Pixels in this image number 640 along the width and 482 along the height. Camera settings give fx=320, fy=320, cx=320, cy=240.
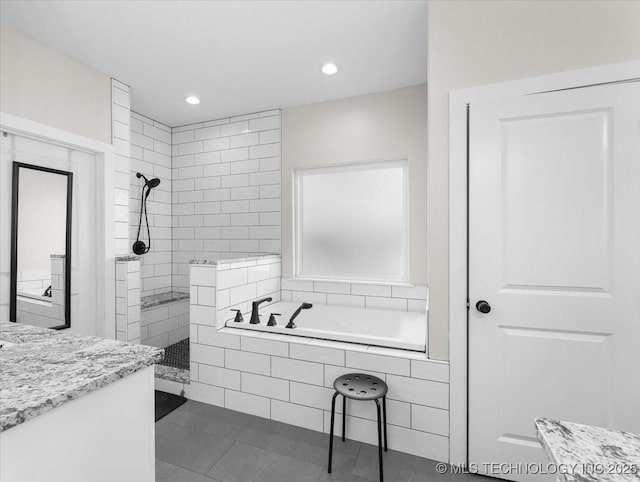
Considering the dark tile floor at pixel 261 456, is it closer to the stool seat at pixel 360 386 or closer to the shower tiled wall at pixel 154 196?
the stool seat at pixel 360 386

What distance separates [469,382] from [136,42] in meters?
2.97

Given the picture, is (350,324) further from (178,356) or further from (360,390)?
(178,356)

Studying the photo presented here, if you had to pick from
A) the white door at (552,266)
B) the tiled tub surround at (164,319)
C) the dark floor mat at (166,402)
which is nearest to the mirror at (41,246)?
the tiled tub surround at (164,319)

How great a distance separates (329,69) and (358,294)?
6.25 ft

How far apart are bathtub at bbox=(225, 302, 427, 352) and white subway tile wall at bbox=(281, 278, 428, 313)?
0.25 feet

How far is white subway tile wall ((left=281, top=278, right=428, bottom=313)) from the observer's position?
2773 millimetres

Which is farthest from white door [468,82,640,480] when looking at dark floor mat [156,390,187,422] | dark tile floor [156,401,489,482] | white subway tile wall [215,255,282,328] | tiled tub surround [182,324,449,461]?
dark floor mat [156,390,187,422]

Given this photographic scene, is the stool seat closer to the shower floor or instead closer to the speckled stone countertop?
the speckled stone countertop

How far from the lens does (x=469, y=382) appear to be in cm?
165

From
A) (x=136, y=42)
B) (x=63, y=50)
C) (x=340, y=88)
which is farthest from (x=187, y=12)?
(x=340, y=88)

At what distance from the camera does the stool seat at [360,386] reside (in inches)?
61.9

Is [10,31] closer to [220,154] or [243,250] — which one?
[220,154]

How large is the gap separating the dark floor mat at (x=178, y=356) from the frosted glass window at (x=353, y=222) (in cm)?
129

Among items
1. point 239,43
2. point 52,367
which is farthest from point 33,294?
point 239,43
